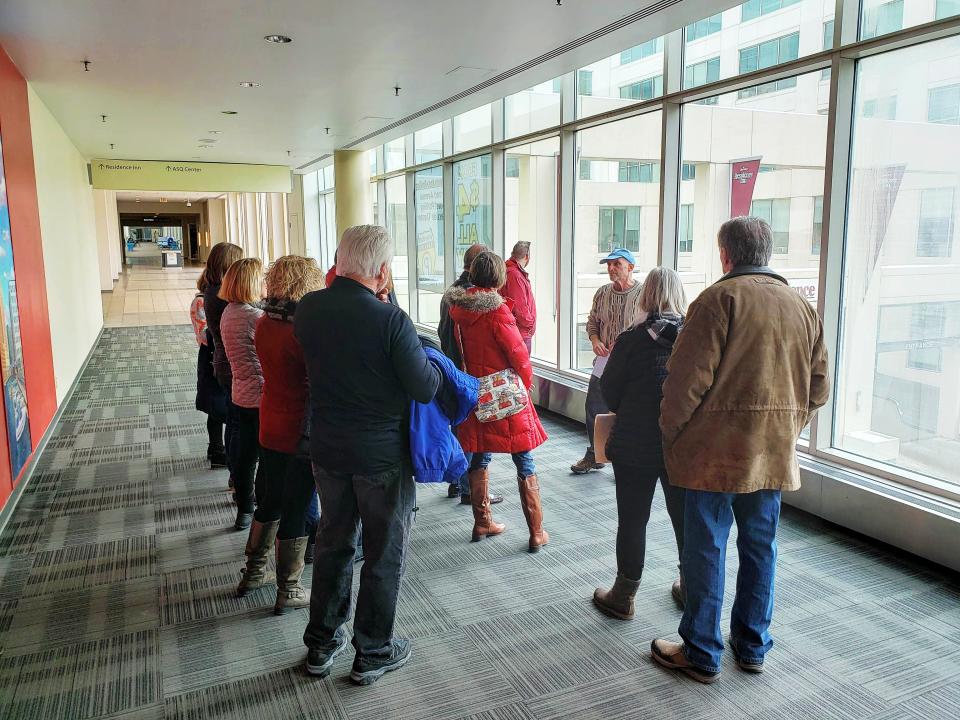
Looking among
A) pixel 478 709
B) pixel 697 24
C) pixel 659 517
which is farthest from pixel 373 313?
pixel 697 24

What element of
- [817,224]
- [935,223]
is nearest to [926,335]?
[935,223]

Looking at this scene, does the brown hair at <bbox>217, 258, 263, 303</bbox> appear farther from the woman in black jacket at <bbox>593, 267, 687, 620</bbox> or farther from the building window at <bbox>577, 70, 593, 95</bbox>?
the building window at <bbox>577, 70, 593, 95</bbox>

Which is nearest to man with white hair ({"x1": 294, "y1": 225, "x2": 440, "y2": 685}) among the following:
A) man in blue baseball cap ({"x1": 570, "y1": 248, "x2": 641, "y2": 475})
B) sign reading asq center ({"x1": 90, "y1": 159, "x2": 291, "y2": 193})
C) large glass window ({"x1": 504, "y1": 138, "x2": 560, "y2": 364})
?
man in blue baseball cap ({"x1": 570, "y1": 248, "x2": 641, "y2": 475})

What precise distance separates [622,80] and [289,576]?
4.77 m

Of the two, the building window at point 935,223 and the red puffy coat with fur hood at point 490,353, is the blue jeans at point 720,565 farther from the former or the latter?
the building window at point 935,223

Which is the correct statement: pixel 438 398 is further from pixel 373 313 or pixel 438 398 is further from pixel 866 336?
pixel 866 336

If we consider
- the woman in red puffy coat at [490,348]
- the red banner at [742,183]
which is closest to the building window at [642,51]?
the red banner at [742,183]

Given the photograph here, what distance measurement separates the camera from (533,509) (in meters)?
3.77

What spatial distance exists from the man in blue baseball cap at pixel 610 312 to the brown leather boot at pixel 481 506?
1090 mm

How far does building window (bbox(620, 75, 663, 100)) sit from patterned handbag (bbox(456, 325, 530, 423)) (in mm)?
3190

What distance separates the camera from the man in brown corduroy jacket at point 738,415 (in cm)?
238

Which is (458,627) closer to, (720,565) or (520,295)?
(720,565)

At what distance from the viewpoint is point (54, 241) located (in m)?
7.02

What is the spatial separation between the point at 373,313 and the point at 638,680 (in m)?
1.64
